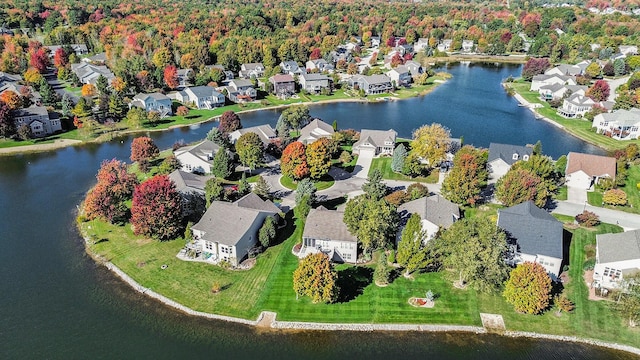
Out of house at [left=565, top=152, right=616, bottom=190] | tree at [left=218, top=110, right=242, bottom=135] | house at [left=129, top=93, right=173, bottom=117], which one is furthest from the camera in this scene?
house at [left=129, top=93, right=173, bottom=117]

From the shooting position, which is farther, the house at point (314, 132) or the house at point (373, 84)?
the house at point (373, 84)

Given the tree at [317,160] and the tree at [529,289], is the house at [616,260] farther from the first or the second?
the tree at [317,160]

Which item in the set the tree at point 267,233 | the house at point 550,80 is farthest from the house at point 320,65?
the tree at point 267,233

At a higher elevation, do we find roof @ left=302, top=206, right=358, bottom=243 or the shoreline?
roof @ left=302, top=206, right=358, bottom=243

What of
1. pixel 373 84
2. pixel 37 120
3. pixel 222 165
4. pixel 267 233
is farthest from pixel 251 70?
pixel 267 233

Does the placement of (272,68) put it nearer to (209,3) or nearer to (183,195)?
(183,195)

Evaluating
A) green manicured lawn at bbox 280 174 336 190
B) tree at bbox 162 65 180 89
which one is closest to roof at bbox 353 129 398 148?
green manicured lawn at bbox 280 174 336 190

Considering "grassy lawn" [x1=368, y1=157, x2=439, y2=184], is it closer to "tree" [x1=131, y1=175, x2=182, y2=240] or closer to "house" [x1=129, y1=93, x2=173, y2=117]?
"tree" [x1=131, y1=175, x2=182, y2=240]
